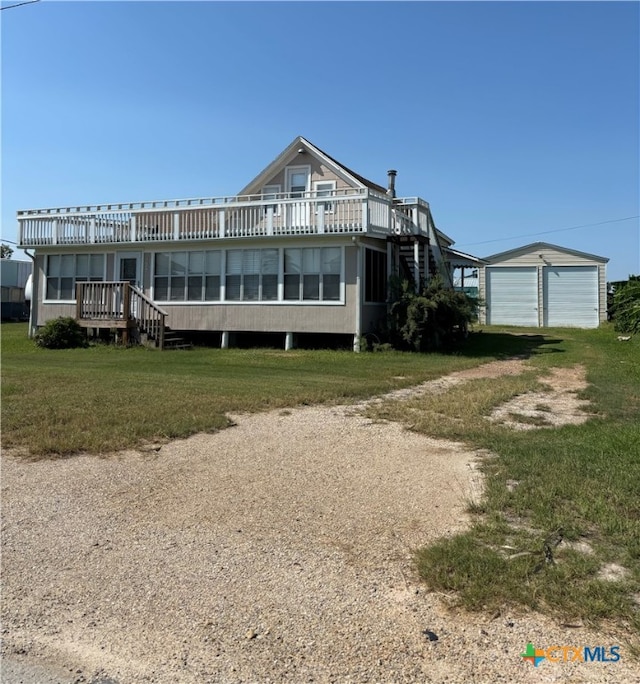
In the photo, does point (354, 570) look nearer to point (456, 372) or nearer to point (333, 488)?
point (333, 488)

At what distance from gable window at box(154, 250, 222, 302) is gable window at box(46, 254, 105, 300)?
2.44 metres

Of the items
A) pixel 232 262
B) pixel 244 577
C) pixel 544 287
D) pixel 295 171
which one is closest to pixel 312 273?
pixel 232 262

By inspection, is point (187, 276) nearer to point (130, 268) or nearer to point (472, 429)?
point (130, 268)

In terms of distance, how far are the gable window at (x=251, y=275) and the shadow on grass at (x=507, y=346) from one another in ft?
19.1

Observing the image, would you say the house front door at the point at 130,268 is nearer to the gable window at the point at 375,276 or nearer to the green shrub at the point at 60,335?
the green shrub at the point at 60,335

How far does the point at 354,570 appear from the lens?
3.35m

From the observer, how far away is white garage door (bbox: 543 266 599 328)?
2978cm

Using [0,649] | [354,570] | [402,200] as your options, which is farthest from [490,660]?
[402,200]

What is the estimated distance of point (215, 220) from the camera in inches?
712

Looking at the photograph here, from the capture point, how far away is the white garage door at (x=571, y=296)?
2978cm


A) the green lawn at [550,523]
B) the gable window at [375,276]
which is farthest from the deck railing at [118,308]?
the green lawn at [550,523]

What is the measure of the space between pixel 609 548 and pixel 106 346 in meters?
16.5

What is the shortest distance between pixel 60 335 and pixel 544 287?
76.5 feet

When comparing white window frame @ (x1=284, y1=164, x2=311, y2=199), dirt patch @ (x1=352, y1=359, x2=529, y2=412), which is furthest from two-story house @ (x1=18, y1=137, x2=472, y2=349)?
dirt patch @ (x1=352, y1=359, x2=529, y2=412)
